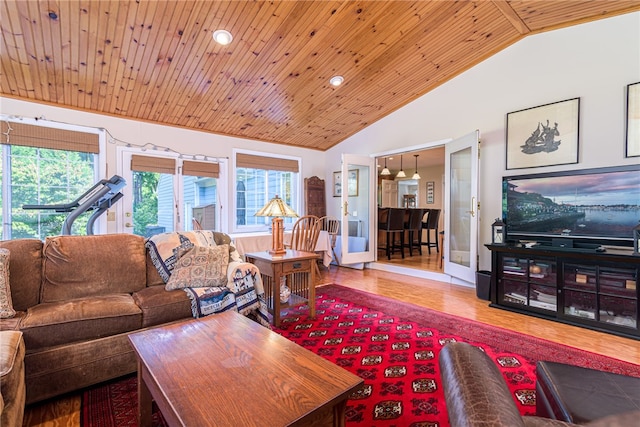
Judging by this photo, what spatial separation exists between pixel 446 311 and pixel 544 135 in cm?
231

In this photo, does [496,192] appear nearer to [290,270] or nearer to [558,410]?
[290,270]

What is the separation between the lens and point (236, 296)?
2.42 metres

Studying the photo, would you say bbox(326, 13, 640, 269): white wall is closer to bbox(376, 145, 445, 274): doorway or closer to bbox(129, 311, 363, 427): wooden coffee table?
bbox(376, 145, 445, 274): doorway

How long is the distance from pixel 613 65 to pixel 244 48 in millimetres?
3789

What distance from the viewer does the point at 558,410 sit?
1053 millimetres

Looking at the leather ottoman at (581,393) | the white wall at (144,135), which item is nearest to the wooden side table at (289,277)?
the leather ottoman at (581,393)

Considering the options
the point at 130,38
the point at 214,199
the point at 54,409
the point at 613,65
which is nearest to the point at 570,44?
the point at 613,65

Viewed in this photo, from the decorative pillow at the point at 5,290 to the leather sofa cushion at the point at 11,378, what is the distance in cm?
35

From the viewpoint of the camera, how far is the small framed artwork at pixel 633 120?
2.84m

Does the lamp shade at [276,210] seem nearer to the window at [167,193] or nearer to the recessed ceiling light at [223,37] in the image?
the recessed ceiling light at [223,37]

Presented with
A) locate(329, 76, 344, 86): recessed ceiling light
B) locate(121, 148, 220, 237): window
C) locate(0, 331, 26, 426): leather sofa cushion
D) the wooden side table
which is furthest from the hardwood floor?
locate(329, 76, 344, 86): recessed ceiling light

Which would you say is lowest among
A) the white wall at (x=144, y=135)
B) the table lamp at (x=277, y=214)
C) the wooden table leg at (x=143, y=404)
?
the wooden table leg at (x=143, y=404)

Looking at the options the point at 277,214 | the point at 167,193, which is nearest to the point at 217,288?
the point at 277,214

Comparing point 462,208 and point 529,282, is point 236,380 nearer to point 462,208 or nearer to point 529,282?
point 529,282
